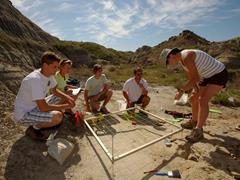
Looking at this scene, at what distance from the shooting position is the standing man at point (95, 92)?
6016mm

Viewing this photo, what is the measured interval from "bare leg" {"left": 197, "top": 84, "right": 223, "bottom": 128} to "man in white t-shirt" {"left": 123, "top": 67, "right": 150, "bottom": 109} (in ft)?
7.34


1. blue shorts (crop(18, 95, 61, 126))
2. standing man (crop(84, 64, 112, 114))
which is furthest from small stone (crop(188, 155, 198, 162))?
standing man (crop(84, 64, 112, 114))

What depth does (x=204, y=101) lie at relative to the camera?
4.10m

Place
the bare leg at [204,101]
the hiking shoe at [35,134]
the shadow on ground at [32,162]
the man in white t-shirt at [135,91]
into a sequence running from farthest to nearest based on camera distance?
the man in white t-shirt at [135,91] < the bare leg at [204,101] < the hiking shoe at [35,134] < the shadow on ground at [32,162]

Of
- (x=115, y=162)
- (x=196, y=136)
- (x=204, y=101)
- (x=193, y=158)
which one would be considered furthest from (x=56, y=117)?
(x=204, y=101)

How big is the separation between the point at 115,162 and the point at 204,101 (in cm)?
173

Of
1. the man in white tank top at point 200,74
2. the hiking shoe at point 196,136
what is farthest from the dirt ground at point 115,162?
the man in white tank top at point 200,74

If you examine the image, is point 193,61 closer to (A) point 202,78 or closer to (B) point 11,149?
(A) point 202,78

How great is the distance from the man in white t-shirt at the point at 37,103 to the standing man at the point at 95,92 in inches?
79.5

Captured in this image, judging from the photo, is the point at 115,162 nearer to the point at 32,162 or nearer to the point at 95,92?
the point at 32,162

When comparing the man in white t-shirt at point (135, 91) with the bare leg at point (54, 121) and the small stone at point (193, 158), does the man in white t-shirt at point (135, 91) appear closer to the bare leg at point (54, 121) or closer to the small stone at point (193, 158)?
the bare leg at point (54, 121)

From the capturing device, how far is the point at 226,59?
2402 cm

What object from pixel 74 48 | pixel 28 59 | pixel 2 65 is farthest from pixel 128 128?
pixel 74 48

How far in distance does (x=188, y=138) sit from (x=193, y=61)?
1265 millimetres
